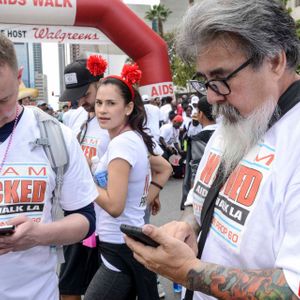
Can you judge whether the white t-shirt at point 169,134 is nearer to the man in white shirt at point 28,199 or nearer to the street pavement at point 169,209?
the street pavement at point 169,209

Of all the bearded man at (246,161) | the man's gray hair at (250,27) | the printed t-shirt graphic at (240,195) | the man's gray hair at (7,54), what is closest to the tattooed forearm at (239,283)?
the bearded man at (246,161)

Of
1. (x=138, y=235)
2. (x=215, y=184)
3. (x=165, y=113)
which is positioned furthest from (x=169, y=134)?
(x=138, y=235)

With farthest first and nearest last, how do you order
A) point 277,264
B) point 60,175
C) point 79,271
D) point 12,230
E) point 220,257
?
point 79,271
point 60,175
point 12,230
point 220,257
point 277,264

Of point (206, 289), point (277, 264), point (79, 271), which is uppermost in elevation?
point (277, 264)

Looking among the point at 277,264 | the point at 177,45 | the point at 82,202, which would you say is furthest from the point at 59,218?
the point at 277,264

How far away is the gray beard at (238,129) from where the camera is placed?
48.1 inches

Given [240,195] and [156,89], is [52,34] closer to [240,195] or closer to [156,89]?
[156,89]

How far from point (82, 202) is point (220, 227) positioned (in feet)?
2.22

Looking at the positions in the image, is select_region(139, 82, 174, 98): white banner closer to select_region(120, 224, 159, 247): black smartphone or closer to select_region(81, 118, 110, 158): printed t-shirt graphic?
select_region(81, 118, 110, 158): printed t-shirt graphic

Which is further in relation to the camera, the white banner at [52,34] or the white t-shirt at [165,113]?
the white t-shirt at [165,113]

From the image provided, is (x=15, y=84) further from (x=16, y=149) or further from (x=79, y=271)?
(x=79, y=271)

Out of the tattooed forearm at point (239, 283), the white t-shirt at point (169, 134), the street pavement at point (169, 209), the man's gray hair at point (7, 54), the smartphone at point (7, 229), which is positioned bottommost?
the street pavement at point (169, 209)

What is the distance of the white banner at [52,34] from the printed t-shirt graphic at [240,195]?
217 inches

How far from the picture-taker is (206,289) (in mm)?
1118
